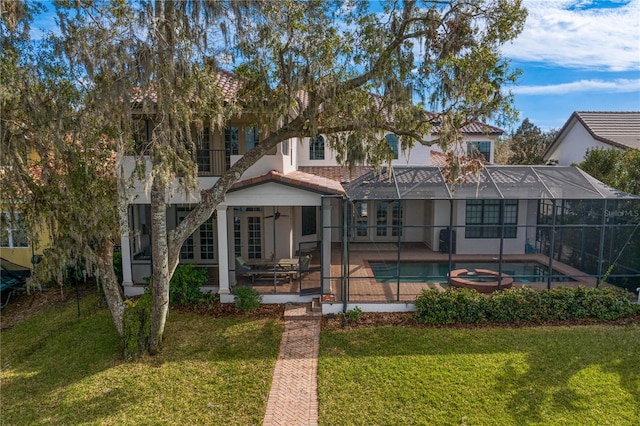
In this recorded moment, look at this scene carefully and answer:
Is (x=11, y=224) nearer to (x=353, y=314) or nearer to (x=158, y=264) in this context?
(x=158, y=264)

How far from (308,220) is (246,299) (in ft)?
23.2

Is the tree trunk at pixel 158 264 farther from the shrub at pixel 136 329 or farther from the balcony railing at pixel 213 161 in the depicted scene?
the balcony railing at pixel 213 161

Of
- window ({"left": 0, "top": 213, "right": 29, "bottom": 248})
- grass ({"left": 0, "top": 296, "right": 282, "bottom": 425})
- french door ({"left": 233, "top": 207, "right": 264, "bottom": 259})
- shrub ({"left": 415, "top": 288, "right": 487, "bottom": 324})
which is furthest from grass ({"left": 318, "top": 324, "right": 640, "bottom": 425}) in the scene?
window ({"left": 0, "top": 213, "right": 29, "bottom": 248})

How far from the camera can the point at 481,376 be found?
28.4 feet

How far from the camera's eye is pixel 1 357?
33.8 feet

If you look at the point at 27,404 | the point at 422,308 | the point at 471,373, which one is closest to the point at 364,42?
the point at 422,308

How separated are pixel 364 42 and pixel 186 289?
9254 millimetres

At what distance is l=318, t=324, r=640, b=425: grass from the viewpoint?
741cm

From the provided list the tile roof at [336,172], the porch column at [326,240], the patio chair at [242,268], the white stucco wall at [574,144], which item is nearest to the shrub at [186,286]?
the patio chair at [242,268]

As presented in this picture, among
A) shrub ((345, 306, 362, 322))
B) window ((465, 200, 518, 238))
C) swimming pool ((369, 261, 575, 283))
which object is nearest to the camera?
shrub ((345, 306, 362, 322))

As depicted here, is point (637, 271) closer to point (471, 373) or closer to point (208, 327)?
point (471, 373)

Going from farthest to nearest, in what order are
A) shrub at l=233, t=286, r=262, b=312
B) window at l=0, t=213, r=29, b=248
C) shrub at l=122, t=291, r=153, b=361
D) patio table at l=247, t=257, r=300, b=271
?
patio table at l=247, t=257, r=300, b=271 → shrub at l=233, t=286, r=262, b=312 → shrub at l=122, t=291, r=153, b=361 → window at l=0, t=213, r=29, b=248

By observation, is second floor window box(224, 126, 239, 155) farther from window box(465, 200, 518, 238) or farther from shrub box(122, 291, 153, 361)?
window box(465, 200, 518, 238)

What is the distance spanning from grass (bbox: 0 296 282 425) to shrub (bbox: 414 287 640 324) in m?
4.58
